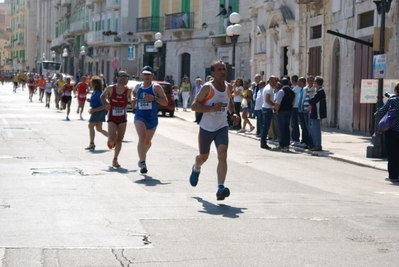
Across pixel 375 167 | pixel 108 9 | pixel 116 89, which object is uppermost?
pixel 108 9

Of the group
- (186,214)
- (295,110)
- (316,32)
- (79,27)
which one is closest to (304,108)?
(295,110)

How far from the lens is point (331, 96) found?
30.4m

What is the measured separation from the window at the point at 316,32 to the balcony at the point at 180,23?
2065cm

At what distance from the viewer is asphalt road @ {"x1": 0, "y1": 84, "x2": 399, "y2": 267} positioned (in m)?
7.46

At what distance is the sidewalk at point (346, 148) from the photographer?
59.0ft

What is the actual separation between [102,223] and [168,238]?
1.03 m

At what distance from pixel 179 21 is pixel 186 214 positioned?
1760 inches

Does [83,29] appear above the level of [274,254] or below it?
above

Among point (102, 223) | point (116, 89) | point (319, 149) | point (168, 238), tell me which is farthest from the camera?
point (319, 149)

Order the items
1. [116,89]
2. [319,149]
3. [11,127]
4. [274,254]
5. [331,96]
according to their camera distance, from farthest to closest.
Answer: [331,96] → [11,127] → [319,149] → [116,89] → [274,254]

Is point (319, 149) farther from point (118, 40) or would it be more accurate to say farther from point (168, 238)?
point (118, 40)

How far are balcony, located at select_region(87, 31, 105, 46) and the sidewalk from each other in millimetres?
45721

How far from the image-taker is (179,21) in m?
53.7

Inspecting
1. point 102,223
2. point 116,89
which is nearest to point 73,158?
point 116,89
